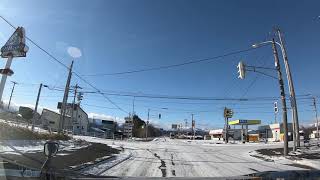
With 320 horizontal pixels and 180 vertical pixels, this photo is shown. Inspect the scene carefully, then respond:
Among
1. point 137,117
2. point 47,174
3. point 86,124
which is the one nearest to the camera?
point 47,174

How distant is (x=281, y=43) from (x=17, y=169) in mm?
29837

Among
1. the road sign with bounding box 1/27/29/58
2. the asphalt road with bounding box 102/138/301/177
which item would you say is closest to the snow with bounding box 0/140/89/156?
the road sign with bounding box 1/27/29/58

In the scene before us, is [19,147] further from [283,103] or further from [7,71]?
[283,103]

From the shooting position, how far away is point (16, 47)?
44.0ft

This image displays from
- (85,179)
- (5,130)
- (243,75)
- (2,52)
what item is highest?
(243,75)

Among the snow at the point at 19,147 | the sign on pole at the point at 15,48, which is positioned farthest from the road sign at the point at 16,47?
the snow at the point at 19,147

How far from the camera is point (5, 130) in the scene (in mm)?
25438

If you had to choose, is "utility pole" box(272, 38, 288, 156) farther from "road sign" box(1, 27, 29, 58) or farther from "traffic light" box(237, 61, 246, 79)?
"road sign" box(1, 27, 29, 58)

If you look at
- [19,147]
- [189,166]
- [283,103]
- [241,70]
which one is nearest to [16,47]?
[19,147]

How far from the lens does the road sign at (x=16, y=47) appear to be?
13.4 metres

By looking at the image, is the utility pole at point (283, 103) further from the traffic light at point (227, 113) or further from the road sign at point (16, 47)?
the traffic light at point (227, 113)

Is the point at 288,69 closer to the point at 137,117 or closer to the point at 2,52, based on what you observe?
the point at 2,52

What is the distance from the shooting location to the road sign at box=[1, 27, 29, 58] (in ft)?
44.0

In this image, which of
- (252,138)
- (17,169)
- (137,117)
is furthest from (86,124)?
(17,169)
